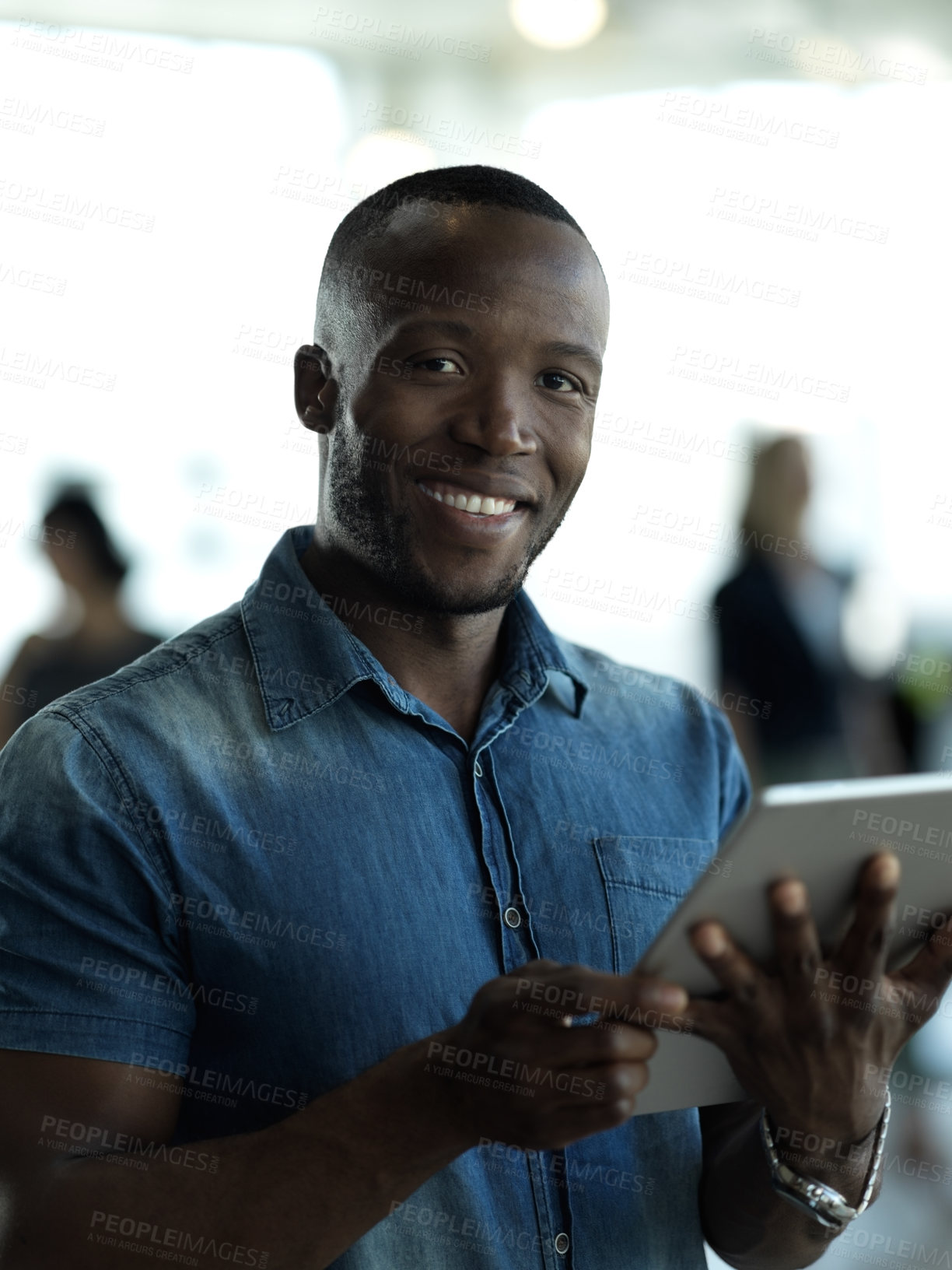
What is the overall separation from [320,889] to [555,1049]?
293mm

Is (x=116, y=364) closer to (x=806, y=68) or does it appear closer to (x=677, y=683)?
(x=806, y=68)

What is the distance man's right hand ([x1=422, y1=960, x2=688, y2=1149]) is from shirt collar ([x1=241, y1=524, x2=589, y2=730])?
14.4 inches

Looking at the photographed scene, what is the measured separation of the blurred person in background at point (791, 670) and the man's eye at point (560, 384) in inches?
56.4

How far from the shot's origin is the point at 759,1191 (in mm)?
1049

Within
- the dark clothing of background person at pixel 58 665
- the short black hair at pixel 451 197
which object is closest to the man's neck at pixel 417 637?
the short black hair at pixel 451 197

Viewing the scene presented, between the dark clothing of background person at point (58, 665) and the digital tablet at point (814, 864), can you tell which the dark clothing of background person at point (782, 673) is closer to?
the dark clothing of background person at point (58, 665)

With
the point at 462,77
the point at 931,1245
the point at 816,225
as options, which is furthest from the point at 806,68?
the point at 931,1245

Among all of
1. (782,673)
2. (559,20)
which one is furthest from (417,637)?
(559,20)

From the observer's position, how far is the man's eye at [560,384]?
3.84 feet

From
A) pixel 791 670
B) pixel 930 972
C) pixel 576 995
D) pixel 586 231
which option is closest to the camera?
pixel 576 995

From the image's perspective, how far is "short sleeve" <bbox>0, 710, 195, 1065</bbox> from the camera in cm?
92

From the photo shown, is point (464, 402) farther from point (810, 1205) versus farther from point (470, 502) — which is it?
point (810, 1205)

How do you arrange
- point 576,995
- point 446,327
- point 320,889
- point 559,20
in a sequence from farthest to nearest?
point 559,20 → point 446,327 → point 320,889 → point 576,995

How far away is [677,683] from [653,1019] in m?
0.61
